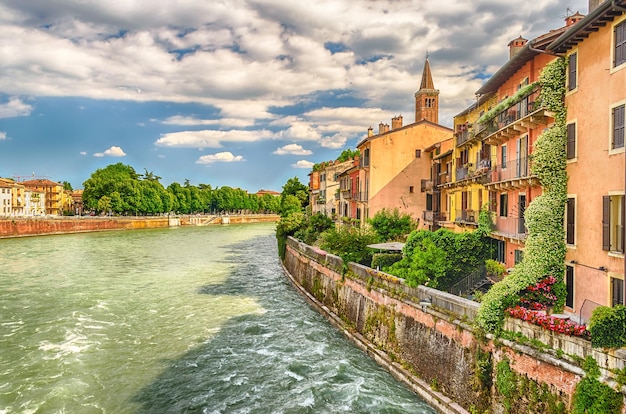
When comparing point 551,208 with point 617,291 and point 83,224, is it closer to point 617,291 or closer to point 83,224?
point 617,291

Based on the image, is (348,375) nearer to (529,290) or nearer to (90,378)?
(529,290)

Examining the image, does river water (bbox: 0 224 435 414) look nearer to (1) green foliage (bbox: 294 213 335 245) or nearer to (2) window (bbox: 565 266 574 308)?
(2) window (bbox: 565 266 574 308)

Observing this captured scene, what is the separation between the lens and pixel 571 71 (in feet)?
47.2

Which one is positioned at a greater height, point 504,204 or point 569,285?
point 504,204

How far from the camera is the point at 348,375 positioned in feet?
57.4

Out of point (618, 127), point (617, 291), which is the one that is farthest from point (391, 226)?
point (618, 127)

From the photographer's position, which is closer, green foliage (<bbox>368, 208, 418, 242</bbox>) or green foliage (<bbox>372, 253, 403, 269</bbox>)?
green foliage (<bbox>372, 253, 403, 269</bbox>)

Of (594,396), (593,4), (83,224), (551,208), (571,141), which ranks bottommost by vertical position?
(594,396)

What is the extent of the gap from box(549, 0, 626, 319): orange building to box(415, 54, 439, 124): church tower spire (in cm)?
4542

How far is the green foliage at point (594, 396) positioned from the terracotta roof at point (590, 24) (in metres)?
8.86

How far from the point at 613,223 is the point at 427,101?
50.2m

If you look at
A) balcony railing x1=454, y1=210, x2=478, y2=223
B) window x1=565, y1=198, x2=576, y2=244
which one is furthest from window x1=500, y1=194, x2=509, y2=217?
window x1=565, y1=198, x2=576, y2=244

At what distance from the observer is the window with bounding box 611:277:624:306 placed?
12.3 meters

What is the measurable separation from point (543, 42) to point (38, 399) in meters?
21.8
